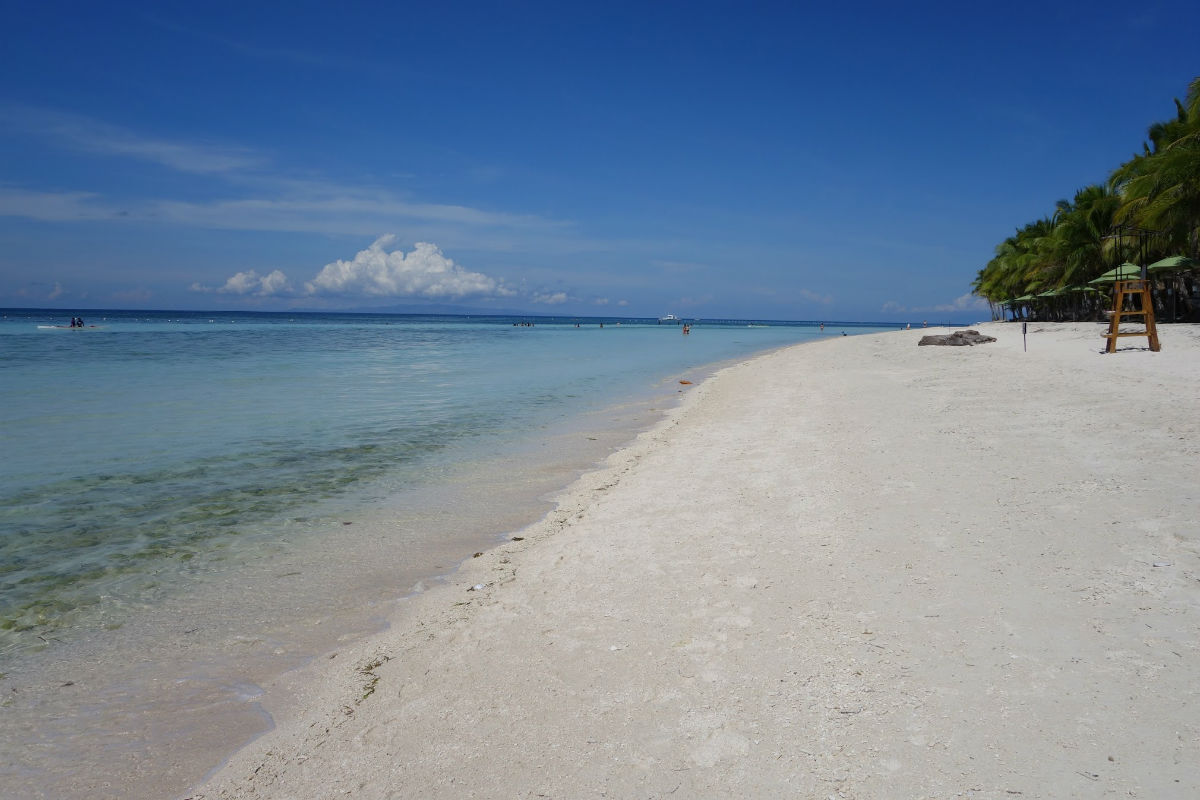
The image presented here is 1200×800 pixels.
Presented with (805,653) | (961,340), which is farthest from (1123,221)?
(805,653)

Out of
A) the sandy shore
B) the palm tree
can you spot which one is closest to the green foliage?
the palm tree

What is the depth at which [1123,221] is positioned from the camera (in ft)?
100.0

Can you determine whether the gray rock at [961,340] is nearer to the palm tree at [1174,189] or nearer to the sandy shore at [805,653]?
the palm tree at [1174,189]

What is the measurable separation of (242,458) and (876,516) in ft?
28.3

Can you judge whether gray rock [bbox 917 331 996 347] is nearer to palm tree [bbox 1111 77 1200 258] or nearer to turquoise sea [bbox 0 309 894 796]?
palm tree [bbox 1111 77 1200 258]

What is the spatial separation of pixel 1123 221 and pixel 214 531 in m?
38.7

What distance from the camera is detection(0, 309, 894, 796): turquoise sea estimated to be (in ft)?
11.8

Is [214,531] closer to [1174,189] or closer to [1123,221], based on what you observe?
[1174,189]

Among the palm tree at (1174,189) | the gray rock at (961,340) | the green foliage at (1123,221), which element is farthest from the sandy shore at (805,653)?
the palm tree at (1174,189)

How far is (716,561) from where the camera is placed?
4809 mm

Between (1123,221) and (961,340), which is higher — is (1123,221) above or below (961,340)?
above

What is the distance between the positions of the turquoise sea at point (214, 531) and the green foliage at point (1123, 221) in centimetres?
1842

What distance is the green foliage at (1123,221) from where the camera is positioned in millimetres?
25047

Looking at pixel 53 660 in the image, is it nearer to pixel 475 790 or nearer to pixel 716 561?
pixel 475 790
